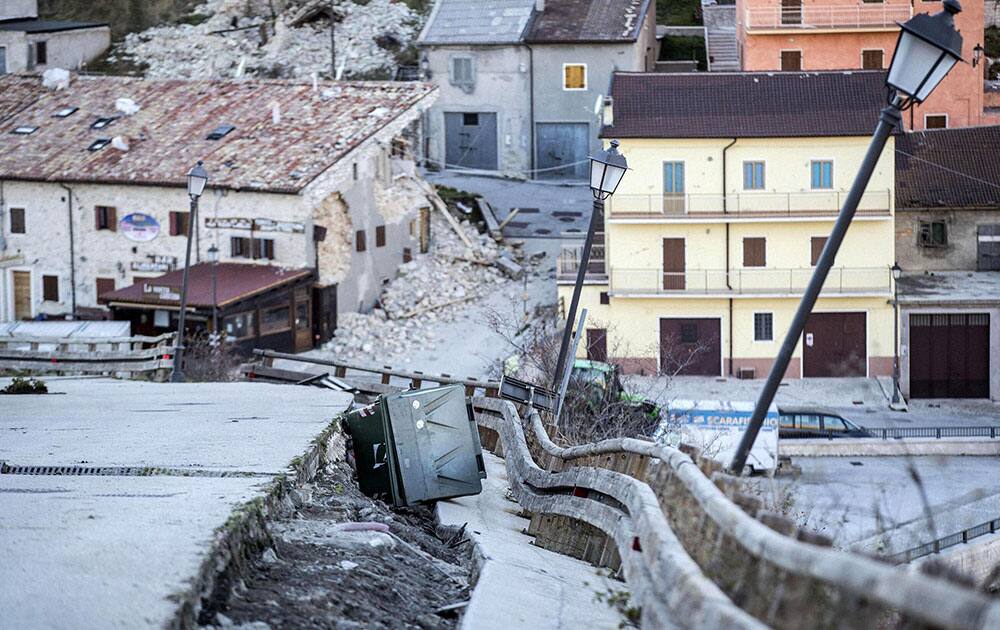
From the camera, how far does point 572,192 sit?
51.5 meters

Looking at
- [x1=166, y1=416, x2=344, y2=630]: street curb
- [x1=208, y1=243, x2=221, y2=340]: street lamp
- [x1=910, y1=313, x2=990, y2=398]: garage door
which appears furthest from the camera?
[x1=910, y1=313, x2=990, y2=398]: garage door

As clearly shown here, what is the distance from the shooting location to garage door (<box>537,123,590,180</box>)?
5328 cm

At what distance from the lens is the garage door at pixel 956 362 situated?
3950cm

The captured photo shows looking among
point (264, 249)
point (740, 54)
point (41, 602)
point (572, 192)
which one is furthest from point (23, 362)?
point (740, 54)

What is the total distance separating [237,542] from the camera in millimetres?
8766

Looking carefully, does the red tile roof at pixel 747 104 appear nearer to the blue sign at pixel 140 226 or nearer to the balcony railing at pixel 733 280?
the balcony railing at pixel 733 280

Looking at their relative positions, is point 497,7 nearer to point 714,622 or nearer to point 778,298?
point 778,298

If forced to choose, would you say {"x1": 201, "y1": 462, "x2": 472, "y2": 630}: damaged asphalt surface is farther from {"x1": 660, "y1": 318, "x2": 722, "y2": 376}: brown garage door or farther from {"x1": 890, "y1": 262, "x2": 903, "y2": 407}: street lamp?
{"x1": 890, "y1": 262, "x2": 903, "y2": 407}: street lamp

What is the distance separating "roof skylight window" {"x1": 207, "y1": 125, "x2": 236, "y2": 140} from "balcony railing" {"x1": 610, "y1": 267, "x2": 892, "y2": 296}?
1185cm

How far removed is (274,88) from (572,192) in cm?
1183

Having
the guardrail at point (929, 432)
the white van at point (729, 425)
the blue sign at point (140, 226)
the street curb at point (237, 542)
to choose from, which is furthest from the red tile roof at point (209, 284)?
the street curb at point (237, 542)

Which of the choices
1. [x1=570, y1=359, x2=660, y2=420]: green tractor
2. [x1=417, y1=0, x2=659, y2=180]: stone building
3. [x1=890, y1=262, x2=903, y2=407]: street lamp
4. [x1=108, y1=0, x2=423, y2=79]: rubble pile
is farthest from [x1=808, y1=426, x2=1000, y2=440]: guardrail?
[x1=108, y1=0, x2=423, y2=79]: rubble pile

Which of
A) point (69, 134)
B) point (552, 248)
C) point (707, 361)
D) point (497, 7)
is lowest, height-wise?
point (707, 361)

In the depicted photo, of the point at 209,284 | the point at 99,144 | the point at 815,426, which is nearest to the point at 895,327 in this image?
the point at 815,426
